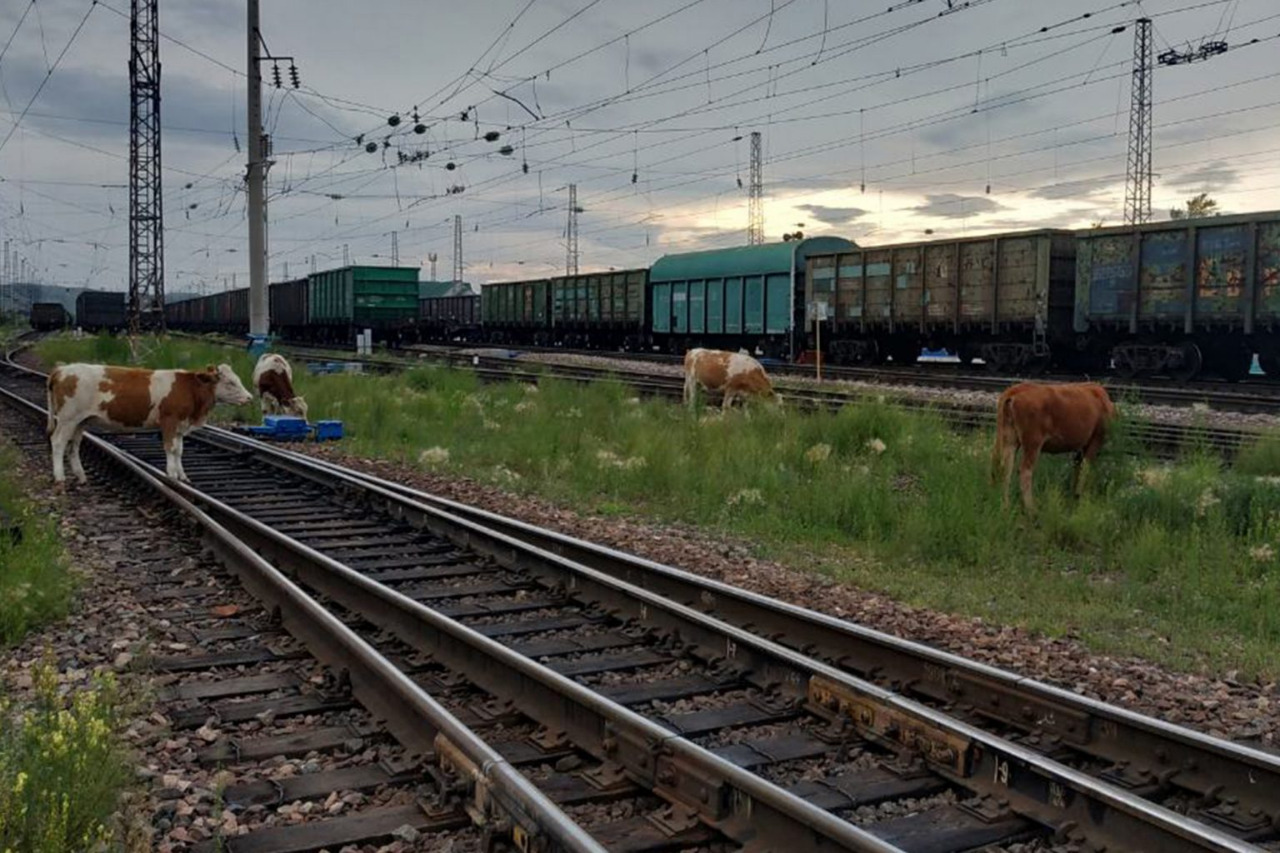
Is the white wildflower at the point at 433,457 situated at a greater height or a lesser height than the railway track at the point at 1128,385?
lesser

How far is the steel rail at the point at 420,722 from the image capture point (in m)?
3.33

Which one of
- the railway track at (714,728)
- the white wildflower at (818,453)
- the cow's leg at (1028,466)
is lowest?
the railway track at (714,728)

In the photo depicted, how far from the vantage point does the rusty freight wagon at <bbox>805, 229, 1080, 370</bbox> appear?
24.8 meters

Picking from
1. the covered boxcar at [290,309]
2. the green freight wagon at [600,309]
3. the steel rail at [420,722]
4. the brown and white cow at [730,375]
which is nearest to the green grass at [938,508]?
the brown and white cow at [730,375]

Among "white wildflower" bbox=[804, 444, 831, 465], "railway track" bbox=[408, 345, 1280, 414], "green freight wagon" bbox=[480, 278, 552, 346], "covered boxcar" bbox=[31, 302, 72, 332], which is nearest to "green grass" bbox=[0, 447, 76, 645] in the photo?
"white wildflower" bbox=[804, 444, 831, 465]

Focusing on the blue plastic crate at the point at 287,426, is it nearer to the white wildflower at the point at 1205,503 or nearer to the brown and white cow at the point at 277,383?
the brown and white cow at the point at 277,383

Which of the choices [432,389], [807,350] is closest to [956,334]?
[807,350]

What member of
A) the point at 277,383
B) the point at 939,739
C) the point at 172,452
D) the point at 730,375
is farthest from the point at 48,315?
the point at 939,739

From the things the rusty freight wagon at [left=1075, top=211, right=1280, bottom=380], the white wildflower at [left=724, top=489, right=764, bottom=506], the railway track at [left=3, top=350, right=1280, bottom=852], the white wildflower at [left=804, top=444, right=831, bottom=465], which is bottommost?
the railway track at [left=3, top=350, right=1280, bottom=852]

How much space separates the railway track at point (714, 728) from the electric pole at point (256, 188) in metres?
17.9

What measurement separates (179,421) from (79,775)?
8429 millimetres

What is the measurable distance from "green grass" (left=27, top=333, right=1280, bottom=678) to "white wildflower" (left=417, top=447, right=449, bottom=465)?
0.03m

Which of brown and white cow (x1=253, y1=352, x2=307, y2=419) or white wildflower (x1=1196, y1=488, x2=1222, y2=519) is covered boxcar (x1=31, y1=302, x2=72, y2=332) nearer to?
brown and white cow (x1=253, y1=352, x2=307, y2=419)

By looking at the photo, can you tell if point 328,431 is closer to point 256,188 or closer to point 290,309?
point 256,188
